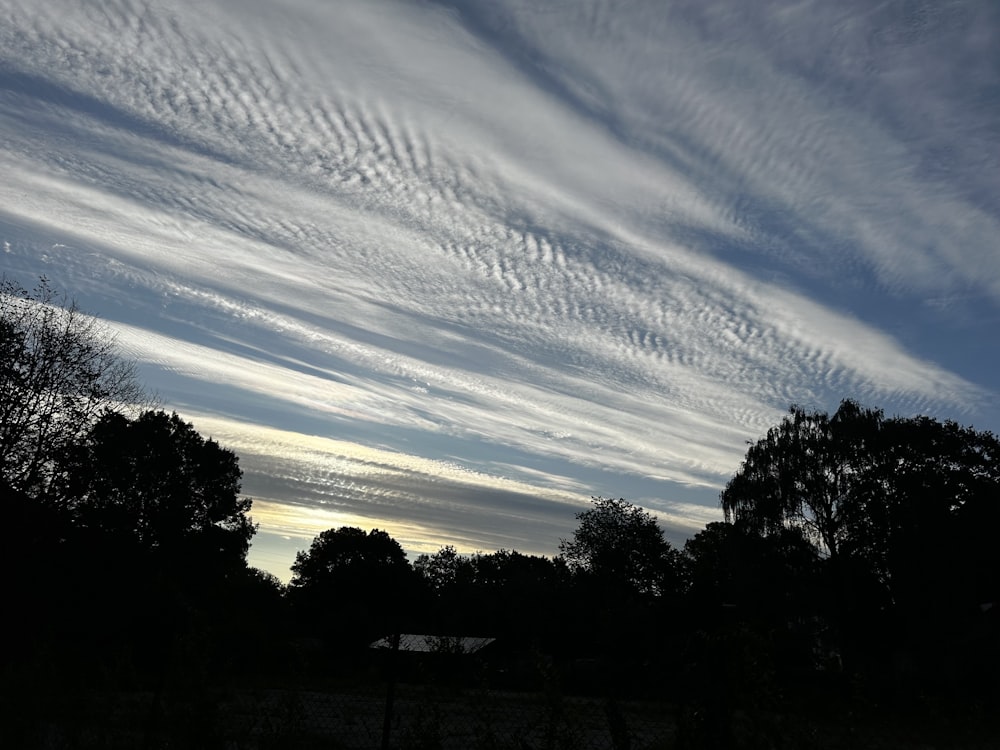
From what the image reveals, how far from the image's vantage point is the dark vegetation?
6.12 meters

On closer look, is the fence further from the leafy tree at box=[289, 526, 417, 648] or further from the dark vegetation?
the leafy tree at box=[289, 526, 417, 648]

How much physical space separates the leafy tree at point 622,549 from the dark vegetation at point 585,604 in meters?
5.51

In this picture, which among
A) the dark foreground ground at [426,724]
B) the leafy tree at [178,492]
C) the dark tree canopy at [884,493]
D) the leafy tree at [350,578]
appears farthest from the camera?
the leafy tree at [350,578]

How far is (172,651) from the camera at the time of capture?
21.6 feet

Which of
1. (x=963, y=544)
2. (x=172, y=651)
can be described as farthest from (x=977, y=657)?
(x=172, y=651)

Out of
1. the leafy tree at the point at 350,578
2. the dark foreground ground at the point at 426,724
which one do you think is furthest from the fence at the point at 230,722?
the leafy tree at the point at 350,578

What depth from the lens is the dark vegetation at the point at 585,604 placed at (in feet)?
20.1

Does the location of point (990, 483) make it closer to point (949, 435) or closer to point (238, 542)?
point (949, 435)

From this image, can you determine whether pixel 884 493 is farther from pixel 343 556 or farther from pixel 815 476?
pixel 343 556

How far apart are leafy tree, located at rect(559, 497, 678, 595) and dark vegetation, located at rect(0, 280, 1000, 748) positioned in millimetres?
5508

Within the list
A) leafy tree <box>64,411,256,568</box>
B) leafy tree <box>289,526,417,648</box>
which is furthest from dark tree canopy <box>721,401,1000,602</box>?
leafy tree <box>64,411,256,568</box>

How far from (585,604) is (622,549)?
23.3 meters

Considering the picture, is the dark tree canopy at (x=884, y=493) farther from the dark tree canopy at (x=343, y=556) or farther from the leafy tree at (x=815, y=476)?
the dark tree canopy at (x=343, y=556)

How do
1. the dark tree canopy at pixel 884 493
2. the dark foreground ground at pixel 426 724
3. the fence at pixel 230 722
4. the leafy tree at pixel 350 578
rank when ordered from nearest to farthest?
the dark foreground ground at pixel 426 724
the fence at pixel 230 722
the dark tree canopy at pixel 884 493
the leafy tree at pixel 350 578
